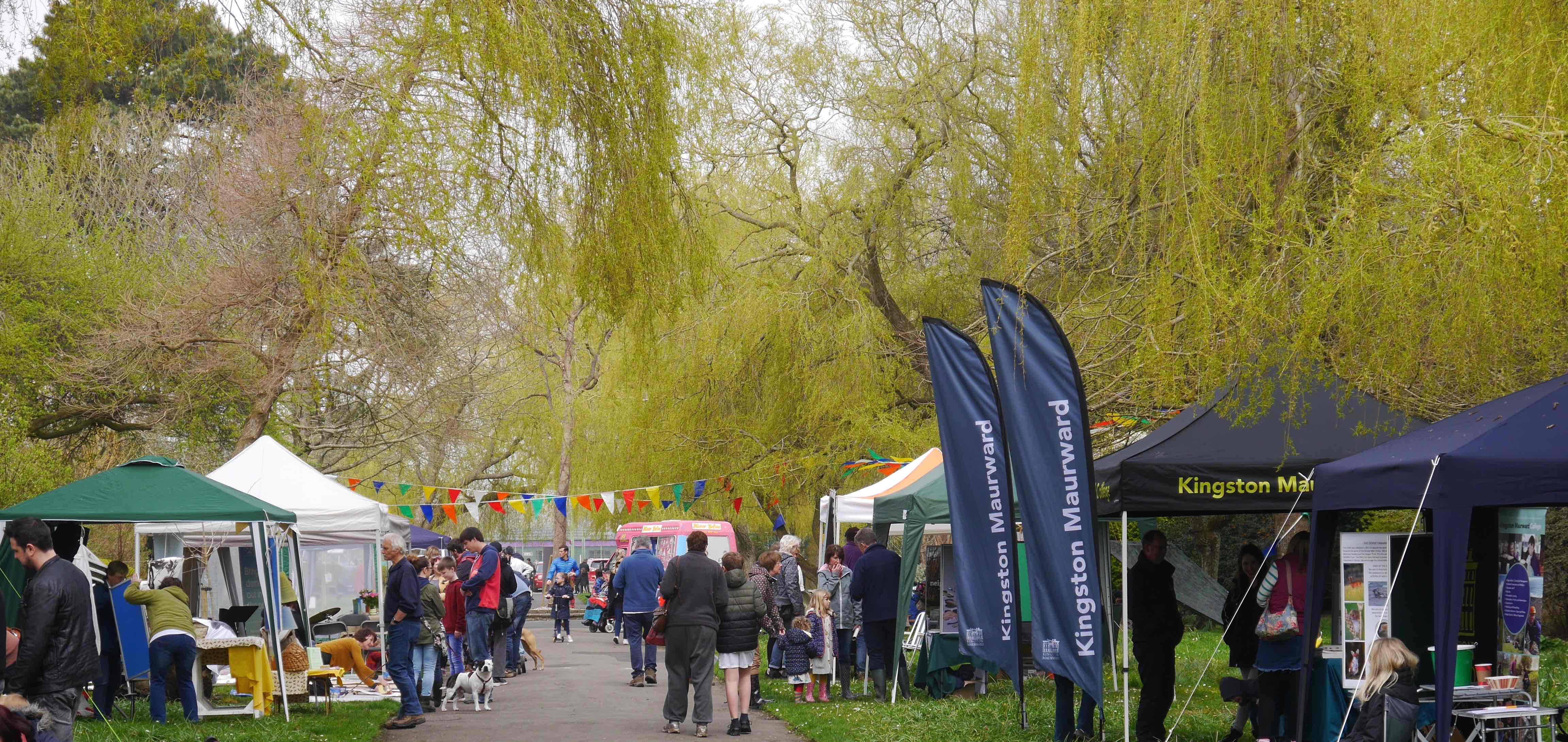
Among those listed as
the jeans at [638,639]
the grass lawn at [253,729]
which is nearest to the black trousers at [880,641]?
the jeans at [638,639]

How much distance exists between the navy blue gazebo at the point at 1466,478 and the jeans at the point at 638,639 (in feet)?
34.8

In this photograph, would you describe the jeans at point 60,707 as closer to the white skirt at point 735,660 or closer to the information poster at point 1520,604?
the white skirt at point 735,660

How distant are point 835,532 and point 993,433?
824cm

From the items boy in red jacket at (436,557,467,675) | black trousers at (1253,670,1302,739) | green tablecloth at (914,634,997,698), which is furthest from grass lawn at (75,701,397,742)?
black trousers at (1253,670,1302,739)

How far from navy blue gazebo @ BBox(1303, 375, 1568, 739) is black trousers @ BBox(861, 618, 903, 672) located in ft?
23.3

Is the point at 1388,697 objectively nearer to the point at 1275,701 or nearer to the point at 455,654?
the point at 1275,701

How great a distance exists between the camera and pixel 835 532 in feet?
59.8

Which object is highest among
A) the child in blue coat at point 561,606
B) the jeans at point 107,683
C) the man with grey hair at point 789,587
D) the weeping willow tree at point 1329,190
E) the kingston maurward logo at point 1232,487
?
the weeping willow tree at point 1329,190

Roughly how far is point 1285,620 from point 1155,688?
1080 millimetres

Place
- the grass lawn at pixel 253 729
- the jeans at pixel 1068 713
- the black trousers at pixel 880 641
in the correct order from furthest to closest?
the black trousers at pixel 880 641 < the grass lawn at pixel 253 729 < the jeans at pixel 1068 713

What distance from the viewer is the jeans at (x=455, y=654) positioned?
15.4m

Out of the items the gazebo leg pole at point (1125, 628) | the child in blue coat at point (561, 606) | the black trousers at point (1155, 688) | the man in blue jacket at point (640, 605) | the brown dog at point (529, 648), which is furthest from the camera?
the child in blue coat at point (561, 606)

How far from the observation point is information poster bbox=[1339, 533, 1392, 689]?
8195mm

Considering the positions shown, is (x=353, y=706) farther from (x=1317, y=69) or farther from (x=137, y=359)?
(x=1317, y=69)
